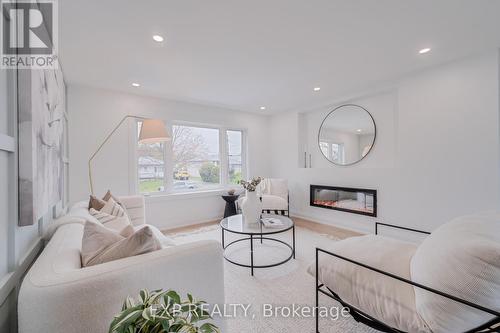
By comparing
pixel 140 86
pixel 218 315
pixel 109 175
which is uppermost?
pixel 140 86

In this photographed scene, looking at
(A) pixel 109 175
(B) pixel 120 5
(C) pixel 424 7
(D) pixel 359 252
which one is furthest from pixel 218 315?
(A) pixel 109 175

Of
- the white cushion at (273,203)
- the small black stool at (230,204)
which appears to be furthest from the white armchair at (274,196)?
the small black stool at (230,204)

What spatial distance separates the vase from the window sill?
188 centimetres

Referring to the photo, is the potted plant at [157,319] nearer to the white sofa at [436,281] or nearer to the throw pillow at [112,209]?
the white sofa at [436,281]

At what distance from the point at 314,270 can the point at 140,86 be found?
3436mm

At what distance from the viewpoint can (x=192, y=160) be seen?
4445 mm

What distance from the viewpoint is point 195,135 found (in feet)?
14.8

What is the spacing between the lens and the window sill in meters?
3.81

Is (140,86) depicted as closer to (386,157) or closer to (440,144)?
(386,157)

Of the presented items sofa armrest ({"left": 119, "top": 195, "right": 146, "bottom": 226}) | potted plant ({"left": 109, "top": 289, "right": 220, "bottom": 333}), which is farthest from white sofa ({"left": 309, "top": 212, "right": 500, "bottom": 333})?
sofa armrest ({"left": 119, "top": 195, "right": 146, "bottom": 226})

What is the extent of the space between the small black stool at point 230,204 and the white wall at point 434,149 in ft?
6.43

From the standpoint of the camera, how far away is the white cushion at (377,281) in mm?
1089

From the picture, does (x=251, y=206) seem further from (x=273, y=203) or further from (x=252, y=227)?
(x=273, y=203)

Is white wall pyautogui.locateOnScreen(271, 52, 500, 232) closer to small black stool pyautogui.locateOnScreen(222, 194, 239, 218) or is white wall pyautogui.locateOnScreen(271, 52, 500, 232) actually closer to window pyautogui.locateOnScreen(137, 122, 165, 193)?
small black stool pyautogui.locateOnScreen(222, 194, 239, 218)
